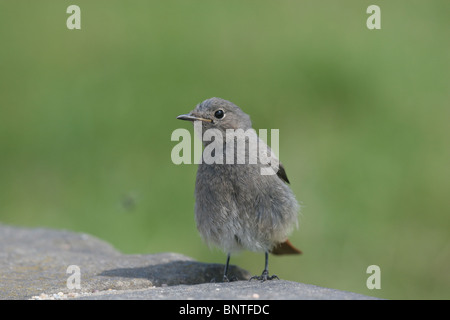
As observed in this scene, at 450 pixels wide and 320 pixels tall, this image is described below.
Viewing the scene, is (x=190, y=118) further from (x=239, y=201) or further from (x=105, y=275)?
(x=105, y=275)

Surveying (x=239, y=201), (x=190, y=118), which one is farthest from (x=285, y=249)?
(x=190, y=118)

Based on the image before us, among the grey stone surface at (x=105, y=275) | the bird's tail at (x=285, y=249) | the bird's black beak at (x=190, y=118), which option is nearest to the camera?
the grey stone surface at (x=105, y=275)

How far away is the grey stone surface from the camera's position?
3.70m

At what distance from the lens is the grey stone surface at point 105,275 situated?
12.1 feet

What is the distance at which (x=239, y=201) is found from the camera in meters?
4.86

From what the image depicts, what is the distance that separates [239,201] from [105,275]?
112 cm

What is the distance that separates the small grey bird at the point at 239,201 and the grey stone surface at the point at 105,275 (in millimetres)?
387

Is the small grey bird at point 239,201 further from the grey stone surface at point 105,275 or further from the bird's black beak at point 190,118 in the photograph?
the grey stone surface at point 105,275

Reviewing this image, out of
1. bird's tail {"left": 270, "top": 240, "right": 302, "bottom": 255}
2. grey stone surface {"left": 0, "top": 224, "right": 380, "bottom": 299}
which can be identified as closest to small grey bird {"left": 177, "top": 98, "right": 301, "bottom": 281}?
bird's tail {"left": 270, "top": 240, "right": 302, "bottom": 255}

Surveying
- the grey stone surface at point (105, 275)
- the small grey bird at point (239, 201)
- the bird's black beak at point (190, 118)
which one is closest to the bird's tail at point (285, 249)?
the small grey bird at point (239, 201)

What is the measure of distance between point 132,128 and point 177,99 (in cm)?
71
